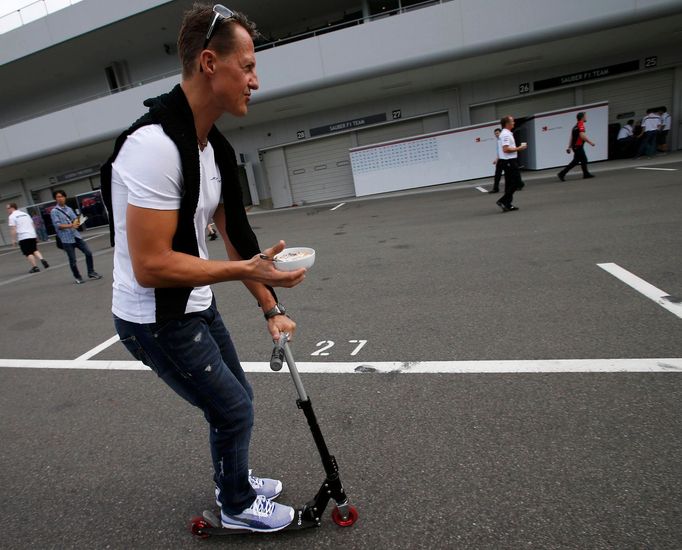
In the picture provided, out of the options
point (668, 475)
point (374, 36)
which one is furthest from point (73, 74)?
point (668, 475)

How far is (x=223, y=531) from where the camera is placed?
6.26 feet

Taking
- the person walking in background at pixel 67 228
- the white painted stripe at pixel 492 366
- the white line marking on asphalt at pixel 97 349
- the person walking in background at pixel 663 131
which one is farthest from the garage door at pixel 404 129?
the white painted stripe at pixel 492 366

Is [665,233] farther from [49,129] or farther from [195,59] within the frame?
[49,129]

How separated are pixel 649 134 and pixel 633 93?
3251mm

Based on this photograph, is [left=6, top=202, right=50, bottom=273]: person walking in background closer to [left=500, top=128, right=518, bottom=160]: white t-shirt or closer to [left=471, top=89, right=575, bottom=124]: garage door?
[left=500, top=128, right=518, bottom=160]: white t-shirt

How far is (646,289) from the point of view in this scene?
402cm

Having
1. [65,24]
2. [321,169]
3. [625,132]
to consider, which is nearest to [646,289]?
[625,132]

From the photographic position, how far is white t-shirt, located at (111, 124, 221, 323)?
1312 millimetres

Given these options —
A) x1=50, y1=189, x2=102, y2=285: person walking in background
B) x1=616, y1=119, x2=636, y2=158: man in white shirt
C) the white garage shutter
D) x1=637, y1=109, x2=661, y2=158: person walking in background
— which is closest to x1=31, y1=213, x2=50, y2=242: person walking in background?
the white garage shutter

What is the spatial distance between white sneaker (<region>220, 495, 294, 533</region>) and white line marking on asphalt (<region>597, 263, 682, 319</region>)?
11.6 feet

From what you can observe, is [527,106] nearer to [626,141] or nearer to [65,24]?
[626,141]

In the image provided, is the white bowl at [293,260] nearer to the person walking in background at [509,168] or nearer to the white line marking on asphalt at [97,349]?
the white line marking on asphalt at [97,349]

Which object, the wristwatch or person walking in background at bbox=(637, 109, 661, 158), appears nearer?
the wristwatch

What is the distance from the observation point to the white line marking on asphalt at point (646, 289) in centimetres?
359
